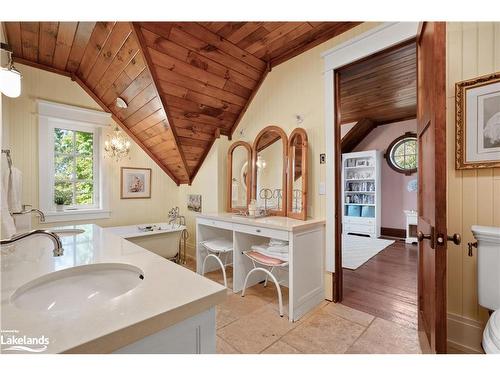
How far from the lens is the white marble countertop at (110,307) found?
523mm

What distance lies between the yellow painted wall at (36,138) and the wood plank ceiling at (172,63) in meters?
0.13

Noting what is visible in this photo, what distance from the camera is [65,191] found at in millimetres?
3025

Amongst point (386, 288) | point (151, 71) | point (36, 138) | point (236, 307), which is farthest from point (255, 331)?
point (36, 138)

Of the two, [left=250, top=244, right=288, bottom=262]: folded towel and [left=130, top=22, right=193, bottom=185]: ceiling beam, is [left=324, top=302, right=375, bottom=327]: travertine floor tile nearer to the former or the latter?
[left=250, top=244, right=288, bottom=262]: folded towel

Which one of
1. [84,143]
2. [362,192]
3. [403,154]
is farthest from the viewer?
[362,192]

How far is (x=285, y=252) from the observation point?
2.09m

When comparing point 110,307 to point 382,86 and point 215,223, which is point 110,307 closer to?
point 215,223

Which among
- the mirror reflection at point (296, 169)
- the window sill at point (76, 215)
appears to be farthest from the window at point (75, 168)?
the mirror reflection at point (296, 169)

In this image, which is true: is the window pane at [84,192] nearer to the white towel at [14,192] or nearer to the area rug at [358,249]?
the white towel at [14,192]

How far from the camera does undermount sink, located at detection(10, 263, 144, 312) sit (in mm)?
832

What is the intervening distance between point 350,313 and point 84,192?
359 cm

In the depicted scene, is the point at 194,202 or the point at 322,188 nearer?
the point at 322,188
